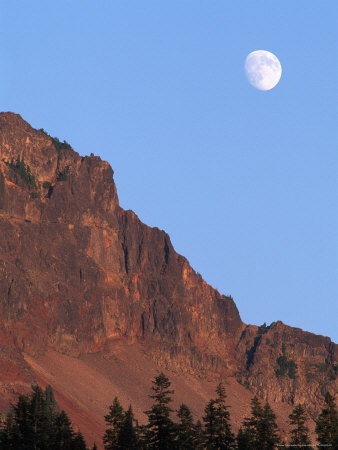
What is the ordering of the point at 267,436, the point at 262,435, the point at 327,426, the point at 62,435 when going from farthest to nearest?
1. the point at 262,435
2. the point at 267,436
3. the point at 327,426
4. the point at 62,435

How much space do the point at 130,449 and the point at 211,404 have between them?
31.9 ft

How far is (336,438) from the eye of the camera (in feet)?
371

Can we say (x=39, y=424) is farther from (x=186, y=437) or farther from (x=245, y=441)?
(x=245, y=441)

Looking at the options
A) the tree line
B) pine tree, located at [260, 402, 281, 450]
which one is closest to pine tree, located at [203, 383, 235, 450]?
the tree line

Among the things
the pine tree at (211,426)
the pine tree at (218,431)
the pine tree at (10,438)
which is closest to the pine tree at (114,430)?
the pine tree at (10,438)

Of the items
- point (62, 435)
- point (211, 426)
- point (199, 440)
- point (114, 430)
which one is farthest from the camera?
point (114, 430)

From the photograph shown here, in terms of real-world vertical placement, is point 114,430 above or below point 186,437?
above

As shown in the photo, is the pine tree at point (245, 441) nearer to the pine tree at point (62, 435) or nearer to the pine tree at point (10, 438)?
the pine tree at point (62, 435)

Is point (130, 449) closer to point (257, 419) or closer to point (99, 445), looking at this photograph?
point (257, 419)

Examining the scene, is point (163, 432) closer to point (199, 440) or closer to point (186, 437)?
point (186, 437)

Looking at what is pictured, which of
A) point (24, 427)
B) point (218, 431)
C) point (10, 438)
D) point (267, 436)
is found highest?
point (267, 436)

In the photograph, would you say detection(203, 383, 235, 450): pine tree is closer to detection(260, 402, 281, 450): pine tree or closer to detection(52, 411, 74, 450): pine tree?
detection(260, 402, 281, 450): pine tree

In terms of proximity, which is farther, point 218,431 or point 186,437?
point 218,431

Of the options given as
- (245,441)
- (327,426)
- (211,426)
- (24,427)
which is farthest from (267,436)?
(24,427)
